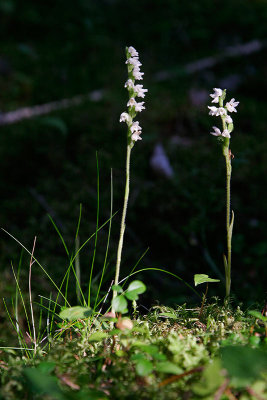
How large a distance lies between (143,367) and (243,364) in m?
0.33

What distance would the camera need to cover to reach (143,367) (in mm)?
1235

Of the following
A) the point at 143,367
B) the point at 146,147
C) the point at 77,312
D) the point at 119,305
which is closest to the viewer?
the point at 143,367

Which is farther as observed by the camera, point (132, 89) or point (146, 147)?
point (146, 147)

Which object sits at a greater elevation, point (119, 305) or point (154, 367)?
point (119, 305)

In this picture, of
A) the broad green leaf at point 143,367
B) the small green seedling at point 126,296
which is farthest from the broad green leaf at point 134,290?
the broad green leaf at point 143,367

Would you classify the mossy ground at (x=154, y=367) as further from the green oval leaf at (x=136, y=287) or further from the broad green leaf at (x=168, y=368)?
the green oval leaf at (x=136, y=287)

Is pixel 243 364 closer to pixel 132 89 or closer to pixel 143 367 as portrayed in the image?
pixel 143 367

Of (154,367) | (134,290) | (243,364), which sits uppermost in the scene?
(134,290)

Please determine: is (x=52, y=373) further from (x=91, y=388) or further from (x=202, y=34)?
(x=202, y=34)

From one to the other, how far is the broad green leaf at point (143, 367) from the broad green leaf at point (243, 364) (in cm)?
26

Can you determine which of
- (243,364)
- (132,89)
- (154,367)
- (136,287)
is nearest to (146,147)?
(132,89)

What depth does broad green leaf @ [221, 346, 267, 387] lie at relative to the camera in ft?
3.49

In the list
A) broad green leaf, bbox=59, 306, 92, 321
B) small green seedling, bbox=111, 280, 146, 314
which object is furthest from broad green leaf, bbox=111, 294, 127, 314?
broad green leaf, bbox=59, 306, 92, 321

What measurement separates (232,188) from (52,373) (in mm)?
3057
